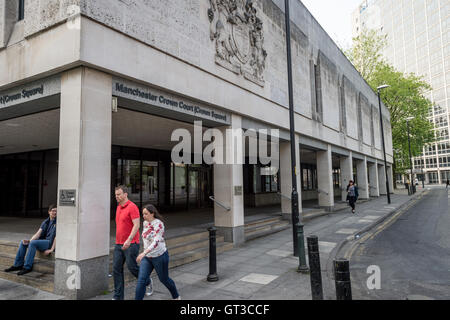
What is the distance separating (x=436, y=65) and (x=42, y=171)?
305 ft

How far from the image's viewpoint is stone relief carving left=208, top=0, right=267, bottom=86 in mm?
9133

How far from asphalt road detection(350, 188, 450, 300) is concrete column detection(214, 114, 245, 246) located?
3496mm

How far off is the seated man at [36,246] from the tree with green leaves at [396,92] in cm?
4234

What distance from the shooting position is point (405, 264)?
6.76m

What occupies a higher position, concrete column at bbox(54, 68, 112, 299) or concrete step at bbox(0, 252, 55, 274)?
concrete column at bbox(54, 68, 112, 299)

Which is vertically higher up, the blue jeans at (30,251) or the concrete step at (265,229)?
the blue jeans at (30,251)

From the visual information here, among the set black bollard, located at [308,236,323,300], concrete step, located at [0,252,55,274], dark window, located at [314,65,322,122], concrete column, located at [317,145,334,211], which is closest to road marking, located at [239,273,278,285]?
black bollard, located at [308,236,323,300]

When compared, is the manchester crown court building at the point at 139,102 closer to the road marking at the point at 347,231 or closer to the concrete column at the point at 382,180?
the road marking at the point at 347,231

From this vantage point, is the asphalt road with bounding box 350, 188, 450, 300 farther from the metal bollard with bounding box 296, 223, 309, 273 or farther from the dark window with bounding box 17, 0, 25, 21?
→ the dark window with bounding box 17, 0, 25, 21

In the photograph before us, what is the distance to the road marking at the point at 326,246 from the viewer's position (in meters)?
8.46

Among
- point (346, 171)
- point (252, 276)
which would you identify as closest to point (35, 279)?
point (252, 276)

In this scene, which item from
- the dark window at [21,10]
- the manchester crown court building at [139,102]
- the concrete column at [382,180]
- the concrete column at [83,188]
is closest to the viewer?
the concrete column at [83,188]

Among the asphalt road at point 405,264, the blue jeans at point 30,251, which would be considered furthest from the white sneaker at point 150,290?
the asphalt road at point 405,264

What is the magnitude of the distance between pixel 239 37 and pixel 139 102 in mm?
5429
